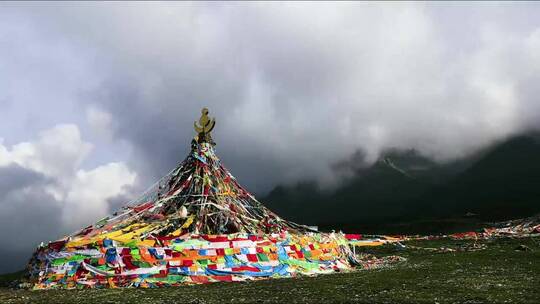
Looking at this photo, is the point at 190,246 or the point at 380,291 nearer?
the point at 380,291

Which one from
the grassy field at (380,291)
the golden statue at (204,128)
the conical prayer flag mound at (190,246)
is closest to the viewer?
the grassy field at (380,291)

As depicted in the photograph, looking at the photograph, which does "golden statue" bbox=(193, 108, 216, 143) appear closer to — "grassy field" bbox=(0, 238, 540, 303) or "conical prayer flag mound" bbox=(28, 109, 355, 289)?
"conical prayer flag mound" bbox=(28, 109, 355, 289)

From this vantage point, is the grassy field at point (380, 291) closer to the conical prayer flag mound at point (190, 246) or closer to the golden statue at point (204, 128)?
the conical prayer flag mound at point (190, 246)

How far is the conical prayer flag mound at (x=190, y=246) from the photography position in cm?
4228

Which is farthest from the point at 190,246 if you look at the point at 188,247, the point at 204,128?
the point at 204,128

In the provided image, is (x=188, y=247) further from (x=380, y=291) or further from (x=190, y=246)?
(x=380, y=291)

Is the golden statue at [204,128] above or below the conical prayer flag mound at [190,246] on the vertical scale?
above

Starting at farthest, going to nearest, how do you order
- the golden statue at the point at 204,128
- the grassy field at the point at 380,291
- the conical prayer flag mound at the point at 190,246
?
the golden statue at the point at 204,128 → the conical prayer flag mound at the point at 190,246 → the grassy field at the point at 380,291

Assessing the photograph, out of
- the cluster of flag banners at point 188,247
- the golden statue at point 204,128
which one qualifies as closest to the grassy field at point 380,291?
the cluster of flag banners at point 188,247

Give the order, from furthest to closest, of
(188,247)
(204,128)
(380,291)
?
(204,128) → (188,247) → (380,291)

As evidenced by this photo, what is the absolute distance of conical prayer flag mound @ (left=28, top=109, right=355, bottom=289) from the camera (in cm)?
4228

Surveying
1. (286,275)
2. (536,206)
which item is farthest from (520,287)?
(536,206)

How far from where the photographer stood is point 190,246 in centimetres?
4375

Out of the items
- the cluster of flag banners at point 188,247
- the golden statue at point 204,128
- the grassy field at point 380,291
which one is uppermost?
the golden statue at point 204,128
